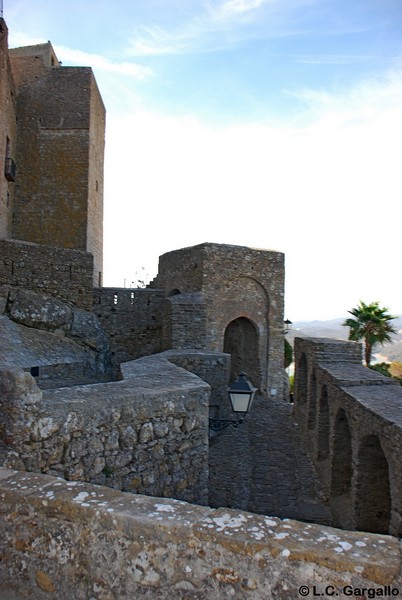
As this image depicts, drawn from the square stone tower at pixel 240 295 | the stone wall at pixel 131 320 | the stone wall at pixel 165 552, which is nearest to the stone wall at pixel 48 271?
the stone wall at pixel 131 320

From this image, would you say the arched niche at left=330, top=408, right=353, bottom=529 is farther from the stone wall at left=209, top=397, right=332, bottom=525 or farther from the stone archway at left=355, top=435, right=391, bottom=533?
the stone archway at left=355, top=435, right=391, bottom=533

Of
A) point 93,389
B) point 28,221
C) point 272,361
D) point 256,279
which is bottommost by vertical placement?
point 272,361

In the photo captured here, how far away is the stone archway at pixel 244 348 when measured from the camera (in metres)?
17.4

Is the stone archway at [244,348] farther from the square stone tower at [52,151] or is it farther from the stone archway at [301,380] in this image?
the square stone tower at [52,151]

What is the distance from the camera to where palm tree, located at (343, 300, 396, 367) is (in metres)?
24.0

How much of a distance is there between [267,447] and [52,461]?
8.04 metres

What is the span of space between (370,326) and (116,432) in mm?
21945

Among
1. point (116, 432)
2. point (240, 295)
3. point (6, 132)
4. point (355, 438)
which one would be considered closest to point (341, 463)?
point (355, 438)

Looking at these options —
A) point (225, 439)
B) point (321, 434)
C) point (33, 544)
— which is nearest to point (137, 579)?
point (33, 544)

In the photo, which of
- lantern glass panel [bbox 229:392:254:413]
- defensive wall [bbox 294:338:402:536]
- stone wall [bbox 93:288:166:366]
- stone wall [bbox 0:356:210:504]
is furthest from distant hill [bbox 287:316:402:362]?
stone wall [bbox 0:356:210:504]

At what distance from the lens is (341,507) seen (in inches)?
320

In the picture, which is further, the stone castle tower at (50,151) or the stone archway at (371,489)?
the stone castle tower at (50,151)

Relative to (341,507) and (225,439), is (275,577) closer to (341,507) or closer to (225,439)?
(341,507)

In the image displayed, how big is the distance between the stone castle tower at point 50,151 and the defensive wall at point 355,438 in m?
9.99
